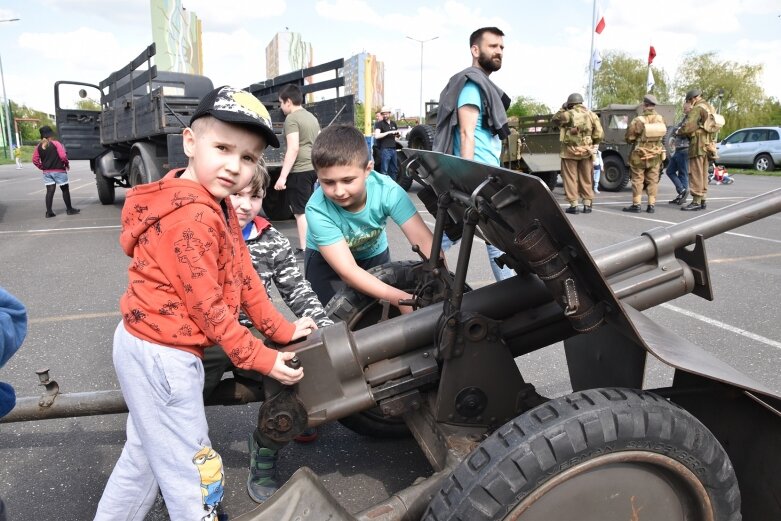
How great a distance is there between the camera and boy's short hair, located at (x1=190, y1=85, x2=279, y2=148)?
1.66m

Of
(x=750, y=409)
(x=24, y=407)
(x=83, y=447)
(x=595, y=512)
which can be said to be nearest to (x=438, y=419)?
(x=595, y=512)

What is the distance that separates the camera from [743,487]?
1844 mm

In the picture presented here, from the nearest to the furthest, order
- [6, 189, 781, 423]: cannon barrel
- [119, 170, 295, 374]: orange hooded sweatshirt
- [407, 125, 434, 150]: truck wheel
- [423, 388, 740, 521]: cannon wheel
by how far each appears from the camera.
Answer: [423, 388, 740, 521]: cannon wheel → [119, 170, 295, 374]: orange hooded sweatshirt → [6, 189, 781, 423]: cannon barrel → [407, 125, 434, 150]: truck wheel

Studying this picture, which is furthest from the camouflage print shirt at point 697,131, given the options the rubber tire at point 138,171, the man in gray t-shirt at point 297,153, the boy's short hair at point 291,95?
the rubber tire at point 138,171

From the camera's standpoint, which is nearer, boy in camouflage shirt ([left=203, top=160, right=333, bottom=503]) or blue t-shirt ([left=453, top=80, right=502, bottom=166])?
boy in camouflage shirt ([left=203, top=160, right=333, bottom=503])

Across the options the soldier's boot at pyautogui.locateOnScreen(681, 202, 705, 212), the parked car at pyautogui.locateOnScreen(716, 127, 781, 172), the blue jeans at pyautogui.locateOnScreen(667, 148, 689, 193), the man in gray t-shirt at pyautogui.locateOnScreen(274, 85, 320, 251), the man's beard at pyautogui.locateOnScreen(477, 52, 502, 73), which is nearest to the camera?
the man's beard at pyautogui.locateOnScreen(477, 52, 502, 73)

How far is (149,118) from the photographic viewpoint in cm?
820

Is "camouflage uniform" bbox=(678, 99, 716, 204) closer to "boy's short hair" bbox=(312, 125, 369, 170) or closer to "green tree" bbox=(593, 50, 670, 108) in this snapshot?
"boy's short hair" bbox=(312, 125, 369, 170)

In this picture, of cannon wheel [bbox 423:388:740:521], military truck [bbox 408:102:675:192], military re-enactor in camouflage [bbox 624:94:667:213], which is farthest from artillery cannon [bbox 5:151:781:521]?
military truck [bbox 408:102:675:192]

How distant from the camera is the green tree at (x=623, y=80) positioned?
147 feet

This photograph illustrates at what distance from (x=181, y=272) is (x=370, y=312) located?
4.05 feet

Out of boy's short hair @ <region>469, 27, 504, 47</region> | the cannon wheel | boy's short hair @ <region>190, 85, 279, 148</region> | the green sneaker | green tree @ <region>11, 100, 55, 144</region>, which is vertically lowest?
the green sneaker

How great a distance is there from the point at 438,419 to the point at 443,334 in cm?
30

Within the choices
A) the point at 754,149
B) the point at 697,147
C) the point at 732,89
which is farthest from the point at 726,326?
the point at 732,89
